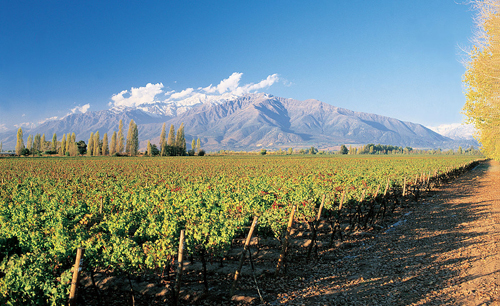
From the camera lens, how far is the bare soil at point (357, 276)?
8297 millimetres

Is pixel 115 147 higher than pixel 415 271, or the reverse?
pixel 115 147

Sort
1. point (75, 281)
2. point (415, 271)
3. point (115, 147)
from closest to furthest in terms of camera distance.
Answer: point (75, 281)
point (415, 271)
point (115, 147)

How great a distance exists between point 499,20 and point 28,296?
73.1ft

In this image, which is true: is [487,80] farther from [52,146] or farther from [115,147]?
[52,146]

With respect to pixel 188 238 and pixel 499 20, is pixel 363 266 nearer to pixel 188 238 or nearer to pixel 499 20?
pixel 188 238

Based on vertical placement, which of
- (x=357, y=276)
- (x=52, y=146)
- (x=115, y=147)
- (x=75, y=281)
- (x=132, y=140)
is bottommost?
(x=357, y=276)

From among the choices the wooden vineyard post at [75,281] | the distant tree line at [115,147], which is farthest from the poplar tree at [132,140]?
the wooden vineyard post at [75,281]

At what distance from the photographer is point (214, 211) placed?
11867 millimetres

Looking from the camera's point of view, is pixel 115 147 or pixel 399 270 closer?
pixel 399 270

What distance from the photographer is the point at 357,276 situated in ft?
32.6

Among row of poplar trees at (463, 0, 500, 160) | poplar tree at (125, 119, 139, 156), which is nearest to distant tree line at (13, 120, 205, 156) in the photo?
poplar tree at (125, 119, 139, 156)

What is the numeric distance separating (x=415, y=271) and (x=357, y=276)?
217 centimetres

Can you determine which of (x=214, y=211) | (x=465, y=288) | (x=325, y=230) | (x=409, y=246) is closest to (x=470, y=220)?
(x=409, y=246)

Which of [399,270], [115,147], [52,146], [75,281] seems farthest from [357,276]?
[52,146]
